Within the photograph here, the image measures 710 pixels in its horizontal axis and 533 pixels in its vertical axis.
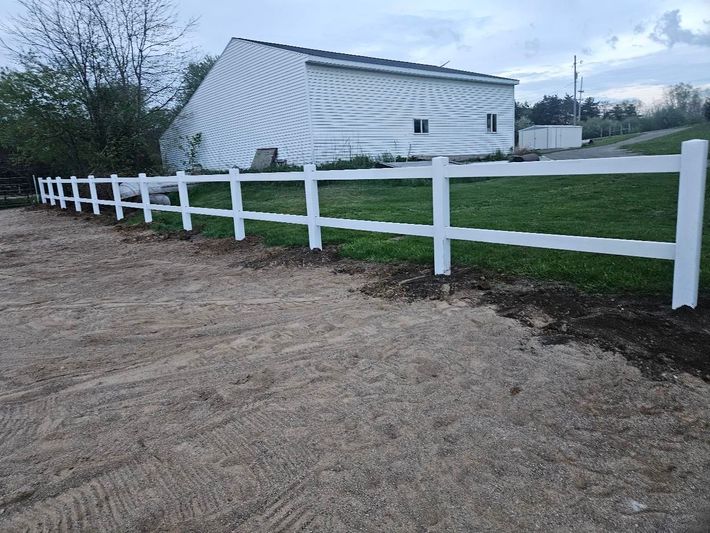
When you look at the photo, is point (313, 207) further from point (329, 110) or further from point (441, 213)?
point (329, 110)

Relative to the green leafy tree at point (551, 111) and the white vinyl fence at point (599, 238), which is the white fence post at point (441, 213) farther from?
the green leafy tree at point (551, 111)

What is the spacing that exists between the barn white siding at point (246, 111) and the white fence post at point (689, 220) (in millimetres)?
18349

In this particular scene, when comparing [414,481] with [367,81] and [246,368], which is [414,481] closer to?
[246,368]

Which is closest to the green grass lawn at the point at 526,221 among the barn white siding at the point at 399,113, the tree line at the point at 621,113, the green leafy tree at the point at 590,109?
the barn white siding at the point at 399,113

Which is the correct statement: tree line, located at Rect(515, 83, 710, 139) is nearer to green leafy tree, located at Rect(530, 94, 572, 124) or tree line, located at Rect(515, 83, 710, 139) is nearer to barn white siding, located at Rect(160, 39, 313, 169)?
green leafy tree, located at Rect(530, 94, 572, 124)

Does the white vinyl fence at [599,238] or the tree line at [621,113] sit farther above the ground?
the tree line at [621,113]

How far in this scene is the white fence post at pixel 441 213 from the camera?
5.50 meters

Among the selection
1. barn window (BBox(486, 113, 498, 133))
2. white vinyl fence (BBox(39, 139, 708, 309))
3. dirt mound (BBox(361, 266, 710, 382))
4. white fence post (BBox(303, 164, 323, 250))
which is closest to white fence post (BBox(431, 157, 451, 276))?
white vinyl fence (BBox(39, 139, 708, 309))

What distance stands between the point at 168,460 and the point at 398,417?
1.24 meters

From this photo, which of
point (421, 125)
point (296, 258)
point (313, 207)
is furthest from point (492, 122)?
point (296, 258)

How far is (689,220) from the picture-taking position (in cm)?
391

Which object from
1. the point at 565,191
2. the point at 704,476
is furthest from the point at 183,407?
the point at 565,191

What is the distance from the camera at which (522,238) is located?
4.95 meters

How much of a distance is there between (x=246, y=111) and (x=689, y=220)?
75.7 ft
